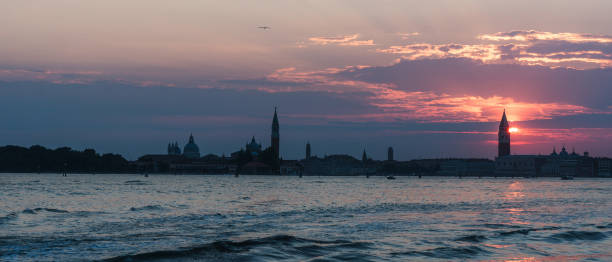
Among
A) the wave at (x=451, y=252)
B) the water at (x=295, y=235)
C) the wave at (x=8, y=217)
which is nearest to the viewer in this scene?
the water at (x=295, y=235)

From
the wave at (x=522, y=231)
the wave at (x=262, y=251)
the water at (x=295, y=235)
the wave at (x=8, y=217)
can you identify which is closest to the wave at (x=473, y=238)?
the water at (x=295, y=235)

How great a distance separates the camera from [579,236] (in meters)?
24.7

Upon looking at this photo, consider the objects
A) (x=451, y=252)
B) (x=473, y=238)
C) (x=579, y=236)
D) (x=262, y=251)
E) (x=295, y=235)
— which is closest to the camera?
(x=262, y=251)

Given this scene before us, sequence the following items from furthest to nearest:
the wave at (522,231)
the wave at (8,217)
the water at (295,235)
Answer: the wave at (8,217) < the wave at (522,231) < the water at (295,235)

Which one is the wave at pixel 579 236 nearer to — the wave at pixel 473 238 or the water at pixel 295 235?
the water at pixel 295 235

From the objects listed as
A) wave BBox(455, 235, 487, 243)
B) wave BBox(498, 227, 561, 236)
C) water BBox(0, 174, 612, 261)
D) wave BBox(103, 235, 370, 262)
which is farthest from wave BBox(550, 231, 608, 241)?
wave BBox(103, 235, 370, 262)

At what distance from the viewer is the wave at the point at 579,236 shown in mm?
24156

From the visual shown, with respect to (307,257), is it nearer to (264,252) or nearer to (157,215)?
(264,252)

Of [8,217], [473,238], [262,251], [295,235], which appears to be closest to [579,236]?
[473,238]

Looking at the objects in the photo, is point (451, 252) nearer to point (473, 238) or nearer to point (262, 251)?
point (473, 238)

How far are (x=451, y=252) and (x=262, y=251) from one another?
18.7 ft

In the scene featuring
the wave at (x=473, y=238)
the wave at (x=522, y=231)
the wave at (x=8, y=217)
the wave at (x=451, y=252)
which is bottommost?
the wave at (x=451, y=252)

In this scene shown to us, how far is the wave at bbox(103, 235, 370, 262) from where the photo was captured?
1866 cm

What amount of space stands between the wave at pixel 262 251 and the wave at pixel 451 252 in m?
1.94
